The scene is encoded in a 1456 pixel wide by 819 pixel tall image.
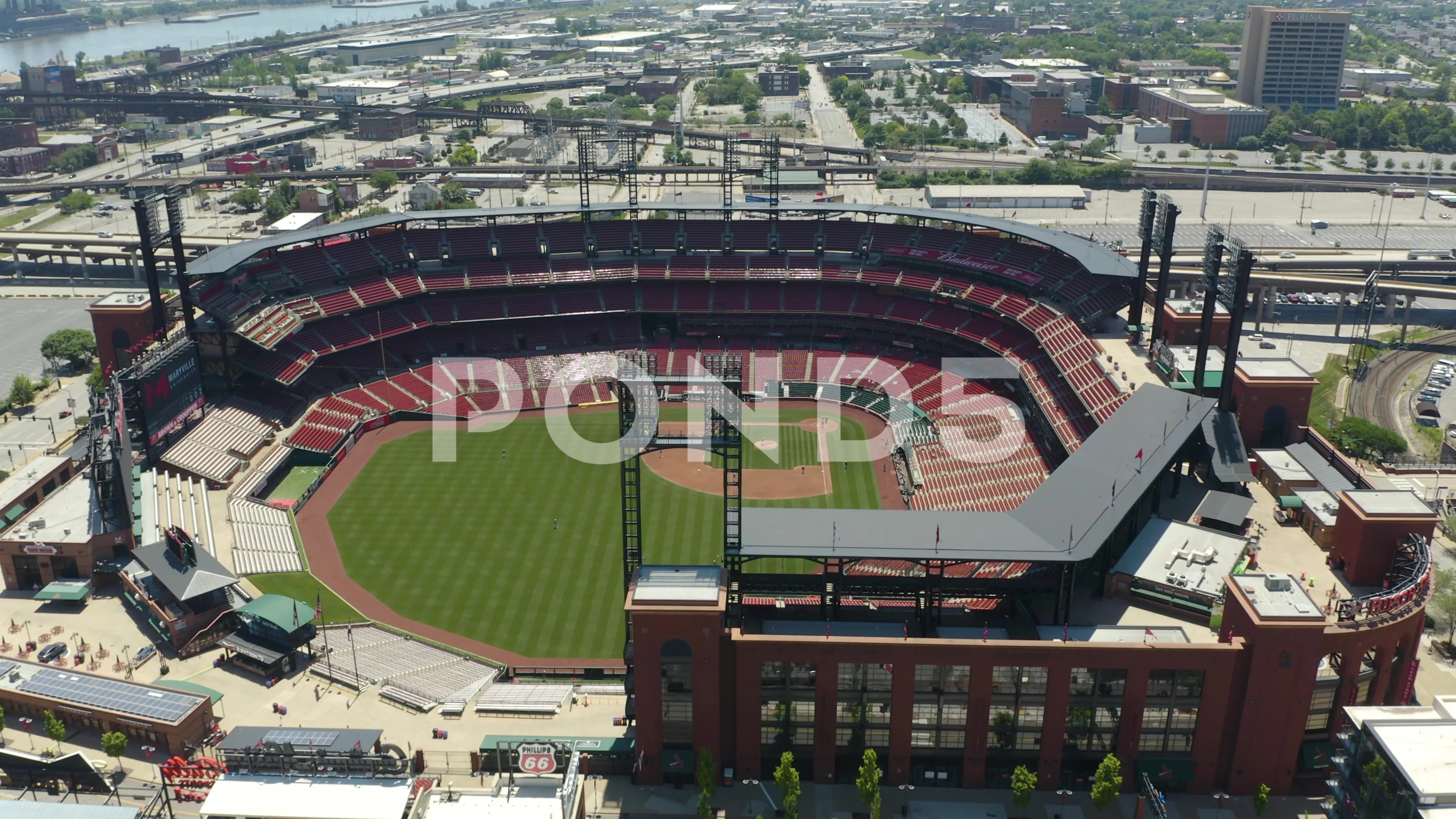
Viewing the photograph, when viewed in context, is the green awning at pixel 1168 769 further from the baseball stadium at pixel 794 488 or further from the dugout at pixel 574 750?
the dugout at pixel 574 750

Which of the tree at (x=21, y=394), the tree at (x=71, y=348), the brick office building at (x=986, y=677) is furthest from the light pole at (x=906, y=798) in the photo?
the tree at (x=71, y=348)

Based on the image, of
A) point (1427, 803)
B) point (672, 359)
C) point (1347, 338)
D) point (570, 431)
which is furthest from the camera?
point (1347, 338)

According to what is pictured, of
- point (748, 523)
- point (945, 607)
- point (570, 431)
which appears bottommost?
point (570, 431)

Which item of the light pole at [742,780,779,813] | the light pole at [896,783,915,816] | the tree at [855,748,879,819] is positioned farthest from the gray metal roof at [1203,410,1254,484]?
the light pole at [742,780,779,813]

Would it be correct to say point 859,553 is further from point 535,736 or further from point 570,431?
point 570,431

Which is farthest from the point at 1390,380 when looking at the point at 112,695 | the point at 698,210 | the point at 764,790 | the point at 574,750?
the point at 112,695

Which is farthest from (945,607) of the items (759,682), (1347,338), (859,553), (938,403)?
(1347,338)

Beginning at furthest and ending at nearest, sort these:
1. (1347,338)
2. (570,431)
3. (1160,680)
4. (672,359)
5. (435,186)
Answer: (435,186), (1347,338), (672,359), (570,431), (1160,680)
